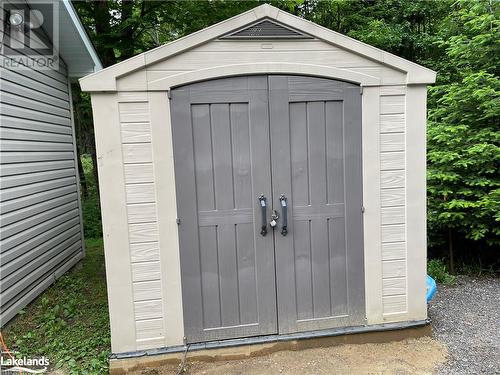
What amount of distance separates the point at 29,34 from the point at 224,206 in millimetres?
3602

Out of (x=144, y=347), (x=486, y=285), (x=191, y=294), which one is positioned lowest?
(x=486, y=285)

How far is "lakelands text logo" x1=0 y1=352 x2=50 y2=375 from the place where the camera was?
2816mm

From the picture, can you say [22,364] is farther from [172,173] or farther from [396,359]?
[396,359]

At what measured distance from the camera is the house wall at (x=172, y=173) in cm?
268

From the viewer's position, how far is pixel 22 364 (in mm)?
2908

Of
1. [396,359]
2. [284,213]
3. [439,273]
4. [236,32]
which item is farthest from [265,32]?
[439,273]

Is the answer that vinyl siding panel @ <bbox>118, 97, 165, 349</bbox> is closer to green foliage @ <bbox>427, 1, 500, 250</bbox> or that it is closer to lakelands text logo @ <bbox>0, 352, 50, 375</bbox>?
lakelands text logo @ <bbox>0, 352, 50, 375</bbox>

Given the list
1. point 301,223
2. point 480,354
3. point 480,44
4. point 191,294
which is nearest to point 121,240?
Answer: point 191,294

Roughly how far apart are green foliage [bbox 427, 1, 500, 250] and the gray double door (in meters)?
2.20

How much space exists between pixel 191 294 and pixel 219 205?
2.36 feet

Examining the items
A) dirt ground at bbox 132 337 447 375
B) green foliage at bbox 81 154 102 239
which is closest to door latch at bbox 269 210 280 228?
dirt ground at bbox 132 337 447 375

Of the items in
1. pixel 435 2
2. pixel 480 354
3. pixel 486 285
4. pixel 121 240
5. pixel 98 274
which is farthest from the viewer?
pixel 435 2

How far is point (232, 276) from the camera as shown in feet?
9.42

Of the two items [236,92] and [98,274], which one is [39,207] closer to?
[98,274]
